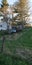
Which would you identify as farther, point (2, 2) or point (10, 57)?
point (2, 2)

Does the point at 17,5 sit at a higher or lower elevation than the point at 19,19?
higher

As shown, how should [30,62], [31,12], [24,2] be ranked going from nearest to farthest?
[30,62] < [24,2] < [31,12]

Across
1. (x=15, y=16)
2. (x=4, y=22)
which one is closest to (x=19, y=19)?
(x=15, y=16)

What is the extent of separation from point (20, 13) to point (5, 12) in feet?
4.35

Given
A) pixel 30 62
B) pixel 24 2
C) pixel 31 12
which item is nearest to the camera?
pixel 30 62

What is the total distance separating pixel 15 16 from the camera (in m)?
17.1

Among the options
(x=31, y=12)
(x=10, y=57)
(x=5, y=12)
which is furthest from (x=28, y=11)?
(x=10, y=57)

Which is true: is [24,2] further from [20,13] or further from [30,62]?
[30,62]

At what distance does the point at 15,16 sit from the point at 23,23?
0.94m

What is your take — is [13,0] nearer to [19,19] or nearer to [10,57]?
[19,19]

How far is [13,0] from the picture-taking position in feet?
57.7

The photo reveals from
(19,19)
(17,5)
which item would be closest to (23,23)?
(19,19)

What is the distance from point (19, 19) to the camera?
56.0 feet

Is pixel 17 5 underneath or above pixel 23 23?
above
